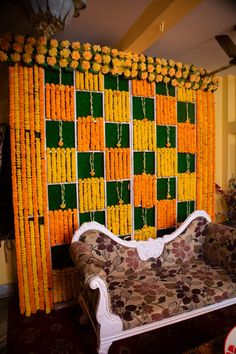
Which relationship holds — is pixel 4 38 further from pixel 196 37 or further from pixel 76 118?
pixel 196 37

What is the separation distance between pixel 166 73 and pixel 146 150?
910 mm

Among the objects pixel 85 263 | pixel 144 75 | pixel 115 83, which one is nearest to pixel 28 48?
pixel 115 83

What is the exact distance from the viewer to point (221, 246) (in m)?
2.33

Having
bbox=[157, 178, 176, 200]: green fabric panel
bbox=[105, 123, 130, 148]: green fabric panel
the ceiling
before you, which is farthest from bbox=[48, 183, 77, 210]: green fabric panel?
the ceiling

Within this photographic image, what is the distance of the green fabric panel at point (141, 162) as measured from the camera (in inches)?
106

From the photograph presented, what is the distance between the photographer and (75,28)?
95.1 inches

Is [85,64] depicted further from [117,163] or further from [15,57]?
[117,163]

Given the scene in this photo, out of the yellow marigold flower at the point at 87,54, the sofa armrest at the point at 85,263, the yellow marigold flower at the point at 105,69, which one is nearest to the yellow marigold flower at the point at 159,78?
the yellow marigold flower at the point at 105,69

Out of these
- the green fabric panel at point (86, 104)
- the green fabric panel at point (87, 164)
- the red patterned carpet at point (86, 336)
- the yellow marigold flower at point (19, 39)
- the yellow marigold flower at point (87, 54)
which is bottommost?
the red patterned carpet at point (86, 336)

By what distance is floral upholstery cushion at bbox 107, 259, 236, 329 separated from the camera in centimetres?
172

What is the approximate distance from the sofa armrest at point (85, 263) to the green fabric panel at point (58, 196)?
0.46m

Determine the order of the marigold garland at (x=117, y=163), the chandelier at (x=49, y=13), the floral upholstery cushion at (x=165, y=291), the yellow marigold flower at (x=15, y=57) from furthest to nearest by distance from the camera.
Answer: the marigold garland at (x=117, y=163) → the yellow marigold flower at (x=15, y=57) → the floral upholstery cushion at (x=165, y=291) → the chandelier at (x=49, y=13)

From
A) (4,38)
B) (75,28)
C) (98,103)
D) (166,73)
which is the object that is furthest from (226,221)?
(4,38)

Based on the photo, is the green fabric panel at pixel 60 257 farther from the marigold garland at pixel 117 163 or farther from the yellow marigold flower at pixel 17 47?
the yellow marigold flower at pixel 17 47
